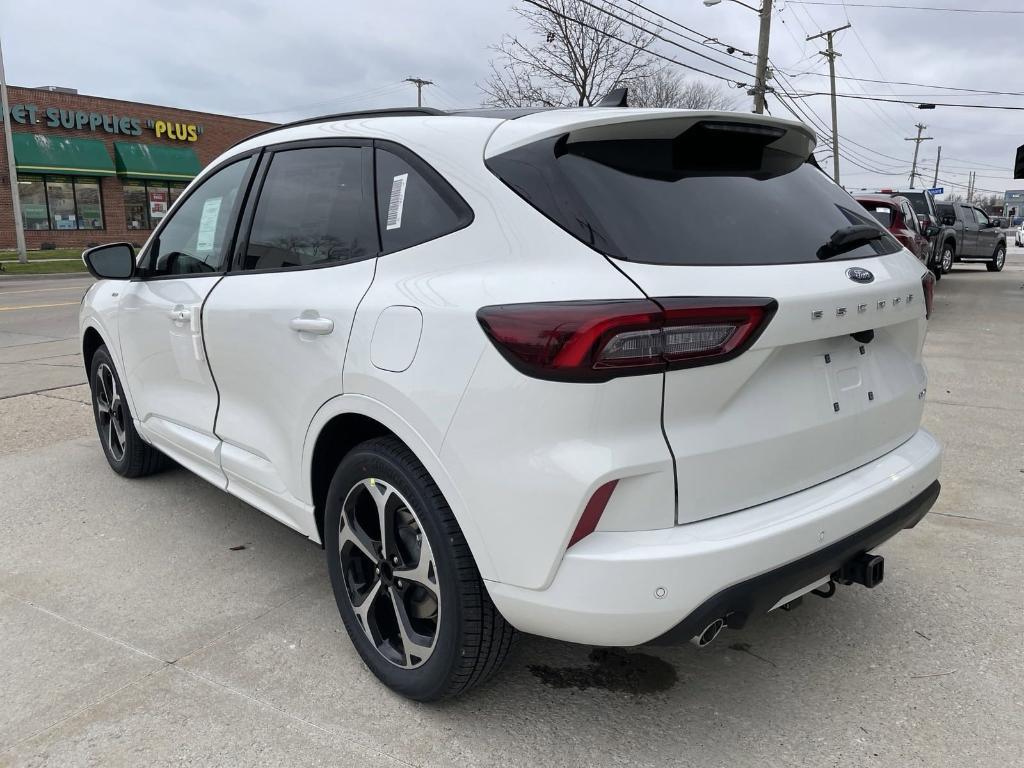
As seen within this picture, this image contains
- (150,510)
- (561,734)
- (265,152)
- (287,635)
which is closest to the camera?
(561,734)

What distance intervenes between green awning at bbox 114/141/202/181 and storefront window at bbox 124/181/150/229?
82 centimetres

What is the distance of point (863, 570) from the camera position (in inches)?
92.2

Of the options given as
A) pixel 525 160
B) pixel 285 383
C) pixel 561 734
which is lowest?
pixel 561 734

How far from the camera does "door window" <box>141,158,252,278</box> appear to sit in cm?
338

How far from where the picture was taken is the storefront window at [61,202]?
29672mm

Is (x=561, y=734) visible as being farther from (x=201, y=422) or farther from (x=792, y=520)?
(x=201, y=422)

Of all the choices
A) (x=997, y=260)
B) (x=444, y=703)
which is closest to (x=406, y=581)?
(x=444, y=703)

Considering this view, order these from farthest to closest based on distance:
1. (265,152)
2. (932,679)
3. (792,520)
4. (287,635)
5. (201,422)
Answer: (201,422) → (265,152) → (287,635) → (932,679) → (792,520)

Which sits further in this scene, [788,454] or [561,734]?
[561,734]

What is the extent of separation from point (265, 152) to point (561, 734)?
8.00ft

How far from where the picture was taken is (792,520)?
6.92 feet

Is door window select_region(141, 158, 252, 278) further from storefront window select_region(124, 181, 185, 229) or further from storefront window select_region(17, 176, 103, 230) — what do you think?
Answer: storefront window select_region(124, 181, 185, 229)

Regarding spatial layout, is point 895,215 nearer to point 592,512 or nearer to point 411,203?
point 411,203

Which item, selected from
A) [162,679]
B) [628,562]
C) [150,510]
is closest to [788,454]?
[628,562]
